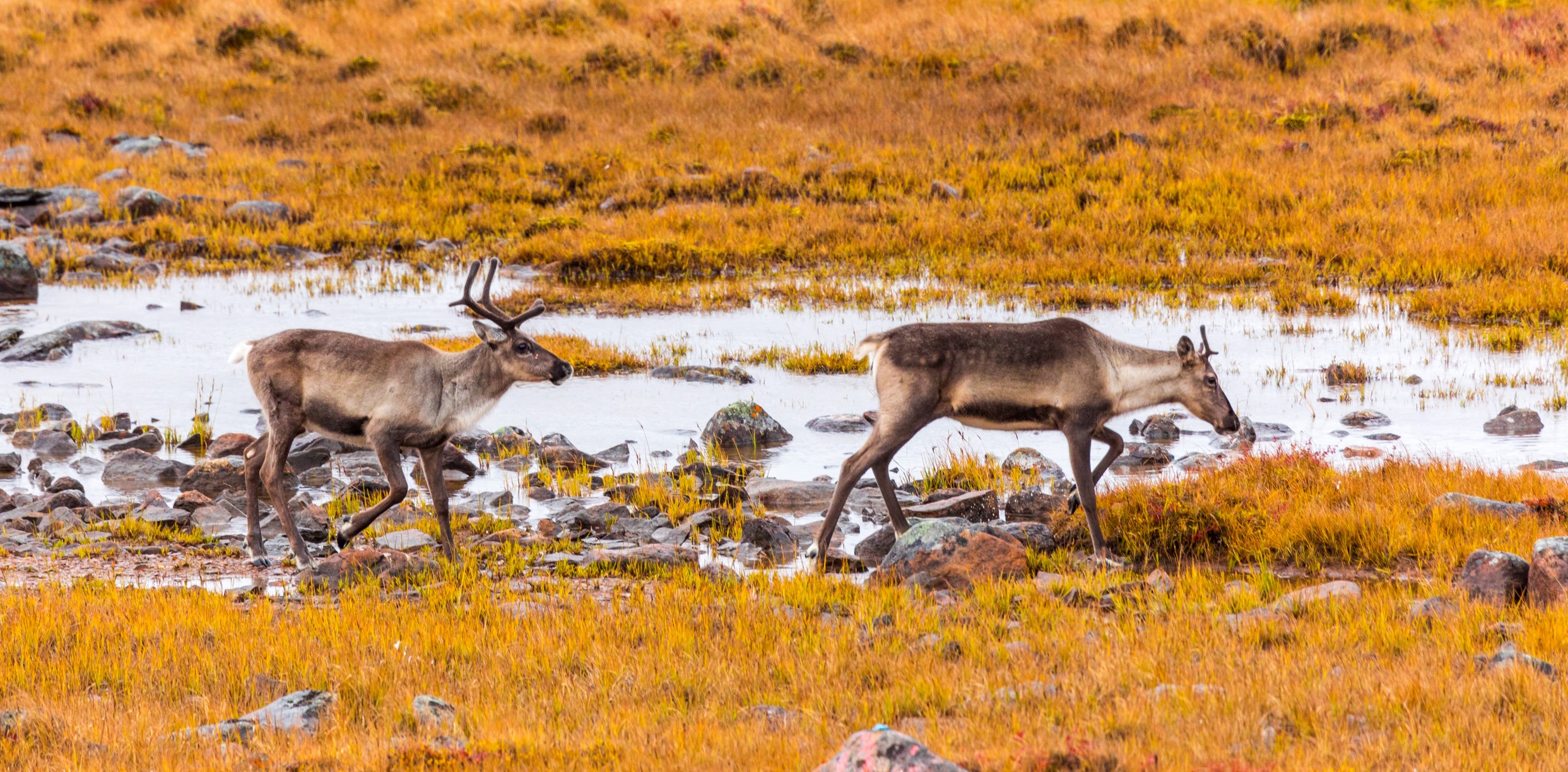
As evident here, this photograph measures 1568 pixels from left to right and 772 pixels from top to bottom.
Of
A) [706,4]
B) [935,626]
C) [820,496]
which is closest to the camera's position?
[935,626]

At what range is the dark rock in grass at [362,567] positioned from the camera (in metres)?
8.98

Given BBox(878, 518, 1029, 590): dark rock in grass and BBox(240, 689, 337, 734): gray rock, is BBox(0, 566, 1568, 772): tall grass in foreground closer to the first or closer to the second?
BBox(240, 689, 337, 734): gray rock

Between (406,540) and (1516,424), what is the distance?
996 cm

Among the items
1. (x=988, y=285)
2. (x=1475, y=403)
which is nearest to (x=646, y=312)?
(x=988, y=285)

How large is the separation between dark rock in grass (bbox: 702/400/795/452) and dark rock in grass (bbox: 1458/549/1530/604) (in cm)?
672

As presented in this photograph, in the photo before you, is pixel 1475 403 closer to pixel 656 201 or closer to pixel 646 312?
pixel 646 312

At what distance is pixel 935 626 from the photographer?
296 inches

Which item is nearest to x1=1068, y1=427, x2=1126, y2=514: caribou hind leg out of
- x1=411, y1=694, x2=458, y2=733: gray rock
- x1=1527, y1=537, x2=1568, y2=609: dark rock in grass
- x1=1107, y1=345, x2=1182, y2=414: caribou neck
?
x1=1107, y1=345, x2=1182, y2=414: caribou neck

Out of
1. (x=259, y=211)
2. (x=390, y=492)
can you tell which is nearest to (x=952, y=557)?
(x=390, y=492)

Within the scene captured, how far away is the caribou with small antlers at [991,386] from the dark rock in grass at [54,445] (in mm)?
7362

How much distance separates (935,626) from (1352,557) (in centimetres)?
351

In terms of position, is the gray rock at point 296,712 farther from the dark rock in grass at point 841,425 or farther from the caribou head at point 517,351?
the dark rock in grass at point 841,425

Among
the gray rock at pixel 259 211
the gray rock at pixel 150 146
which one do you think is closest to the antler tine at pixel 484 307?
the gray rock at pixel 259 211

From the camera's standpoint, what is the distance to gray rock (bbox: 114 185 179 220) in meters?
26.8
